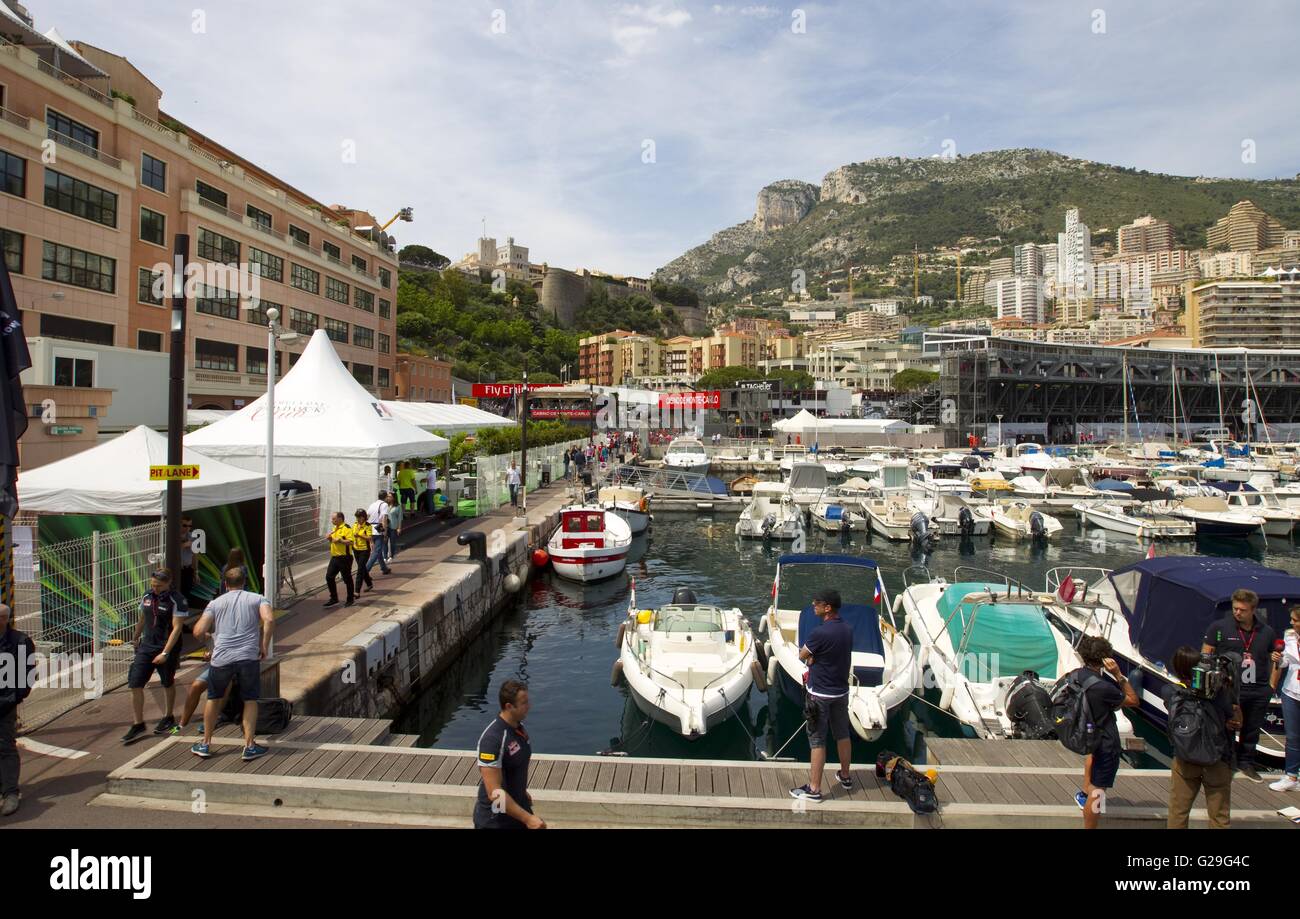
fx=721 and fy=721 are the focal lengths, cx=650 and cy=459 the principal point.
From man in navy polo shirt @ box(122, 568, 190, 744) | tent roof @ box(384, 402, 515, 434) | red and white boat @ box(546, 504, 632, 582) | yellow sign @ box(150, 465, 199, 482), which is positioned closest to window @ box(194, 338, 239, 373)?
tent roof @ box(384, 402, 515, 434)

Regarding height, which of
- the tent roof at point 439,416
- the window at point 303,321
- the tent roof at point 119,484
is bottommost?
the tent roof at point 119,484

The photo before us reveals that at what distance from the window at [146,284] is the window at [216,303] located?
8.88 feet

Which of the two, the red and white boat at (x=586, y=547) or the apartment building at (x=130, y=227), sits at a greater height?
the apartment building at (x=130, y=227)

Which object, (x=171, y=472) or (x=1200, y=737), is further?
(x=171, y=472)

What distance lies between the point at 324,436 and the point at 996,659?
47.9 feet

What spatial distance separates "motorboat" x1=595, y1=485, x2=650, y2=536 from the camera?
96.8 feet

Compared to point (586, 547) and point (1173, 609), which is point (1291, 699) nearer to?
point (1173, 609)

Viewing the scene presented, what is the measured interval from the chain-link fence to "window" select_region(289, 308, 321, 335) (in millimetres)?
35591

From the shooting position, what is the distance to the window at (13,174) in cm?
2478

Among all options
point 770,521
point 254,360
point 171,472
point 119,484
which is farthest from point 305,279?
point 171,472

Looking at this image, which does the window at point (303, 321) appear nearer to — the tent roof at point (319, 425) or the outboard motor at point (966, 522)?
the tent roof at point (319, 425)

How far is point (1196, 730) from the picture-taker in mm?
5391

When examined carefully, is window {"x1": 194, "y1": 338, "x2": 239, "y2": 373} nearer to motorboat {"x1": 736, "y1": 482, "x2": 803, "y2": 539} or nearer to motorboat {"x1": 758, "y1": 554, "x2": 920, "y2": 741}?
motorboat {"x1": 736, "y1": 482, "x2": 803, "y2": 539}

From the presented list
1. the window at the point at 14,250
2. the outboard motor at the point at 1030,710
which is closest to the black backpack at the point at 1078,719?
the outboard motor at the point at 1030,710
